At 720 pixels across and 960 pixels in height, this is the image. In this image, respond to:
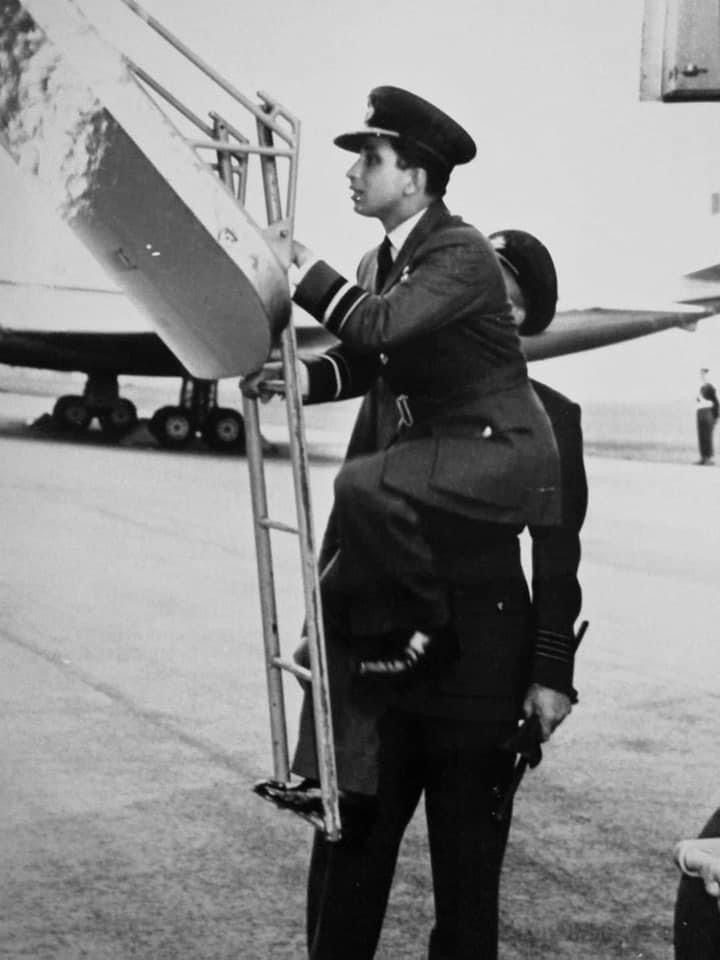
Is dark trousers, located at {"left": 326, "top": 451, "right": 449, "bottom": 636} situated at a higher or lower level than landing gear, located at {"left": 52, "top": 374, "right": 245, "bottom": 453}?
lower

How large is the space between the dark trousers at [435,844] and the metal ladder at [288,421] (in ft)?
0.50

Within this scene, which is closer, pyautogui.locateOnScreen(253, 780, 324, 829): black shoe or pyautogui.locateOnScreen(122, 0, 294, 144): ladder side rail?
pyautogui.locateOnScreen(122, 0, 294, 144): ladder side rail

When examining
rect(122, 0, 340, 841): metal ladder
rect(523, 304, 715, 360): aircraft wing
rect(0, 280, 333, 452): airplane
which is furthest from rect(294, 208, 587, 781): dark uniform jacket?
rect(523, 304, 715, 360): aircraft wing

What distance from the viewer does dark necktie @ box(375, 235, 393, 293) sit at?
2422mm

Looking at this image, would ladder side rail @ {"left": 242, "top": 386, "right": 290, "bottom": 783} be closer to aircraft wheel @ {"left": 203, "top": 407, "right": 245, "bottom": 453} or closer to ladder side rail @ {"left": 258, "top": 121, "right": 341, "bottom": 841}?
ladder side rail @ {"left": 258, "top": 121, "right": 341, "bottom": 841}

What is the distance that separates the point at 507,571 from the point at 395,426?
27 cm

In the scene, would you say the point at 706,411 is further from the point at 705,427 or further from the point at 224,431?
the point at 224,431

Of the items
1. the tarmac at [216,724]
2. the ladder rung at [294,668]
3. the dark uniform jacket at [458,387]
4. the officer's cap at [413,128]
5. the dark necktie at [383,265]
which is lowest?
the tarmac at [216,724]

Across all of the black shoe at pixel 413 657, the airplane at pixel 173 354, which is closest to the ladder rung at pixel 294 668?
the black shoe at pixel 413 657

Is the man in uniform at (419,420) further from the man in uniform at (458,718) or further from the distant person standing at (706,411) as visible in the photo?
the distant person standing at (706,411)

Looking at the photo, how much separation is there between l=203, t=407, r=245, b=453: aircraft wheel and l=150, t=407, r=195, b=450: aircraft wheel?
2.1 inches

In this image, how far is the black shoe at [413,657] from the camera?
2354 millimetres

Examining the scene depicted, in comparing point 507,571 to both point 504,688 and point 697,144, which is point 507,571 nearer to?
point 504,688

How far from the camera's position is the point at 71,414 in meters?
4.47
